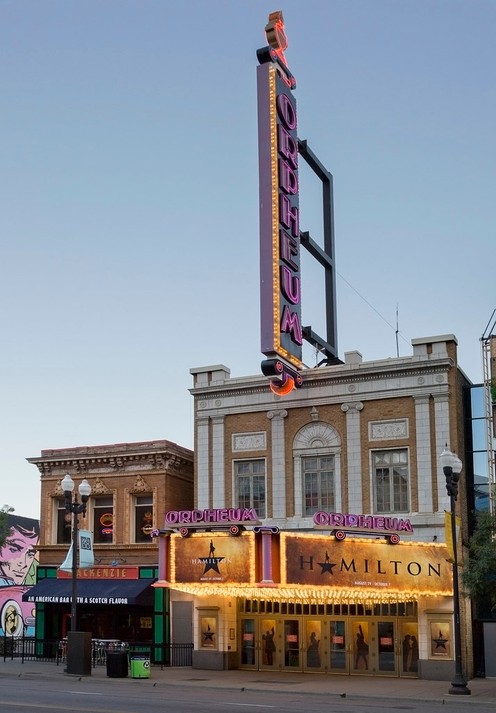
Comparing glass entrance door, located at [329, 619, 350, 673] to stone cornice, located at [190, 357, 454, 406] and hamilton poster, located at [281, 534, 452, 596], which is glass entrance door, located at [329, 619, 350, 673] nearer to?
hamilton poster, located at [281, 534, 452, 596]

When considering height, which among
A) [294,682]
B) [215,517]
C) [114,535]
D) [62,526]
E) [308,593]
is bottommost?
[294,682]

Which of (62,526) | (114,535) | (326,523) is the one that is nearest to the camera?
(326,523)

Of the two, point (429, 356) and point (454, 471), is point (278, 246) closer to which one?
point (429, 356)

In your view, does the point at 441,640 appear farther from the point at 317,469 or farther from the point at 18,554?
the point at 18,554

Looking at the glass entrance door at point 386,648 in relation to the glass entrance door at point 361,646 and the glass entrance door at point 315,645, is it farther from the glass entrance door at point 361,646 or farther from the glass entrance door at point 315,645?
the glass entrance door at point 315,645

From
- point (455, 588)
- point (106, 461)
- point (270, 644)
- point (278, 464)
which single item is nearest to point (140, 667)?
point (270, 644)

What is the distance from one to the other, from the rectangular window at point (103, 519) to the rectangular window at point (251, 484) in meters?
6.81

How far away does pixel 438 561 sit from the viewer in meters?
33.7

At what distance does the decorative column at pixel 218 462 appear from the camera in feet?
127

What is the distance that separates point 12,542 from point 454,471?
46.4 metres

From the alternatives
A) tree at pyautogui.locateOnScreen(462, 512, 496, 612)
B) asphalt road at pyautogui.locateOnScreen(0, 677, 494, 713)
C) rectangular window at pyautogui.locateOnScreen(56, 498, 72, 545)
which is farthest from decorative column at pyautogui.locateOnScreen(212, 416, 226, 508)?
tree at pyautogui.locateOnScreen(462, 512, 496, 612)

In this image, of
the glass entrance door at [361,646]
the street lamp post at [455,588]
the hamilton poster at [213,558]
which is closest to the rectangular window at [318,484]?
the glass entrance door at [361,646]

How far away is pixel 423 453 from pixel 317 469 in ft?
14.0

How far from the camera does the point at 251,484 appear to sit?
38281 millimetres
